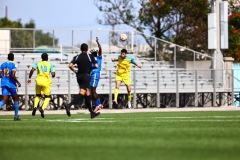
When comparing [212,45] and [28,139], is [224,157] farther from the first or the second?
[212,45]

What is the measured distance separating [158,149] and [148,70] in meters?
24.7

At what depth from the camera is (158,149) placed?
11.2 m

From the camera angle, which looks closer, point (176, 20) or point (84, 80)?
point (84, 80)

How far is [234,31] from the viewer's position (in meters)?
52.8

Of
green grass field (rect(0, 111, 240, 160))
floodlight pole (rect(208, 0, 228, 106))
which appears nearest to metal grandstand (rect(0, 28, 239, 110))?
floodlight pole (rect(208, 0, 228, 106))

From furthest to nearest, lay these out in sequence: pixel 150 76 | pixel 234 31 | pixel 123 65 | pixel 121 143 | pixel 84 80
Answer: pixel 234 31 → pixel 150 76 → pixel 123 65 → pixel 84 80 → pixel 121 143

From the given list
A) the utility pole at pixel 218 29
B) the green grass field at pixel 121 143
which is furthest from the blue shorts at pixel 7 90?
the utility pole at pixel 218 29

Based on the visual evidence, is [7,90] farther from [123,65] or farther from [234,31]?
[234,31]

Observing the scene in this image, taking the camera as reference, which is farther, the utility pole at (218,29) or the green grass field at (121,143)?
the utility pole at (218,29)

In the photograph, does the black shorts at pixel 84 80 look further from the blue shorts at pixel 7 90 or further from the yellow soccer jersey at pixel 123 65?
the yellow soccer jersey at pixel 123 65

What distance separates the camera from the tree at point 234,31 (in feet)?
171

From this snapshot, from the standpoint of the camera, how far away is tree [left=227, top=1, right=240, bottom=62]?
2046 inches

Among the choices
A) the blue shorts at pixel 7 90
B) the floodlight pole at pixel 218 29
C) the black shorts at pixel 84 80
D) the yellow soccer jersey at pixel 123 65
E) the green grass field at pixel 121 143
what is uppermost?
the floodlight pole at pixel 218 29

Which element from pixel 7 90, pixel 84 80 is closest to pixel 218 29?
pixel 7 90
